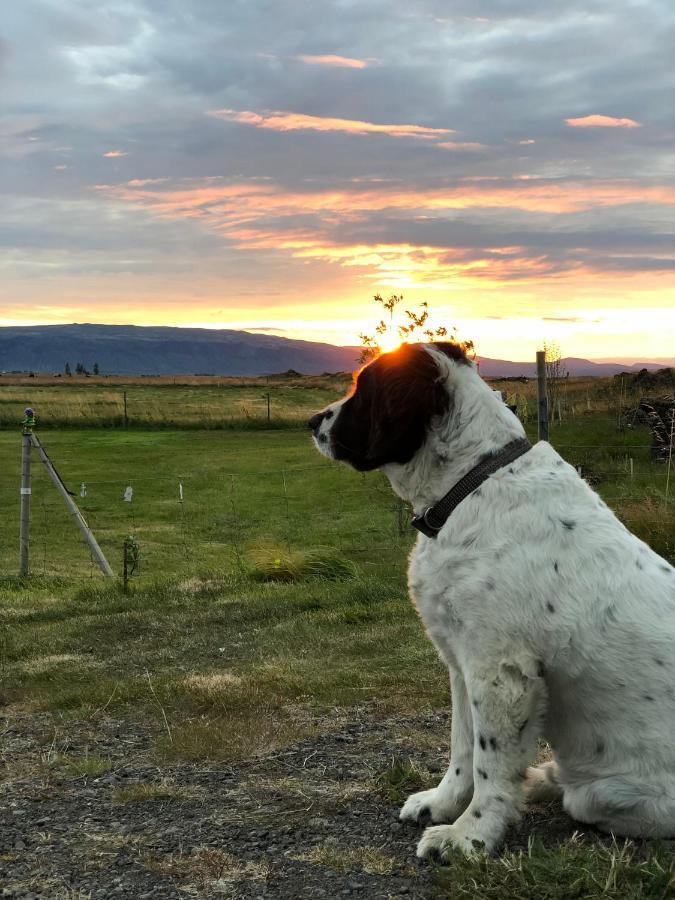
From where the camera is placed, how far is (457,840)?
3.71m

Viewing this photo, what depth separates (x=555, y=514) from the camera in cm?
362

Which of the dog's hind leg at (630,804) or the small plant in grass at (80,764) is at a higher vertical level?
the dog's hind leg at (630,804)

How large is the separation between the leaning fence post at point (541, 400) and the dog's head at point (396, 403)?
6.37 metres

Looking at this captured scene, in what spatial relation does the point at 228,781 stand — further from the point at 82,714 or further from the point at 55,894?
the point at 82,714

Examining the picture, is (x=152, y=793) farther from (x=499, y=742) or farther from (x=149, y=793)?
(x=499, y=742)

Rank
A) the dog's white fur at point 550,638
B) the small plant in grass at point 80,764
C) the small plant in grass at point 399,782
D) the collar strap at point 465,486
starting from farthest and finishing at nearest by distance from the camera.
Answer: the small plant in grass at point 80,764
the small plant in grass at point 399,782
the collar strap at point 465,486
the dog's white fur at point 550,638

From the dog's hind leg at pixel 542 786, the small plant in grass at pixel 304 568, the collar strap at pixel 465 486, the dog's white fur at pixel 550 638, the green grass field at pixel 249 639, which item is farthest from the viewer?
the small plant in grass at pixel 304 568

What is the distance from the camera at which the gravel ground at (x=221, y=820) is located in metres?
3.73

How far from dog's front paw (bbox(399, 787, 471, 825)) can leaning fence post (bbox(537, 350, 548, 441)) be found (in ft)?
21.3

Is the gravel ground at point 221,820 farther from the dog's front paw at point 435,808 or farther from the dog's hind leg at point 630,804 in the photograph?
the dog's hind leg at point 630,804

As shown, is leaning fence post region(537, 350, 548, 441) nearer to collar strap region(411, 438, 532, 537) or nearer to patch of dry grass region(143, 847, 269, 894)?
collar strap region(411, 438, 532, 537)

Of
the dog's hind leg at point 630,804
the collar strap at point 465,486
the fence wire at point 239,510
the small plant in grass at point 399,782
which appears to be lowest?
the fence wire at point 239,510

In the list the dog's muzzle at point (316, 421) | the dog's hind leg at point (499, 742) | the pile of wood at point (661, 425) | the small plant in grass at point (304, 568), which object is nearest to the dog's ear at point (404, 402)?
the dog's muzzle at point (316, 421)

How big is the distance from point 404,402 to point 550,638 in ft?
3.75
